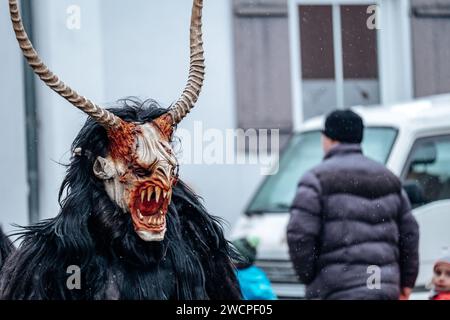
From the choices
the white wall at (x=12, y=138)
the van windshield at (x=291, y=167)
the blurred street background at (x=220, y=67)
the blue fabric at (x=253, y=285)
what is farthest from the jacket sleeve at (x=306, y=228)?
the van windshield at (x=291, y=167)

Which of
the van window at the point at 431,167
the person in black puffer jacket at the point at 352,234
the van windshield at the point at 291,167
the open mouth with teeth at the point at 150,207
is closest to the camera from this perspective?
the open mouth with teeth at the point at 150,207

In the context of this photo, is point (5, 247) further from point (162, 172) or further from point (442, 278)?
point (442, 278)

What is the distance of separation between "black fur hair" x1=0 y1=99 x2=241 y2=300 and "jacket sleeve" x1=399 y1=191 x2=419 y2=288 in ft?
6.80

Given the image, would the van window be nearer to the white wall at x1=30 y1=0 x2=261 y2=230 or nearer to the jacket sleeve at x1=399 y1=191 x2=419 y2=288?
the white wall at x1=30 y1=0 x2=261 y2=230

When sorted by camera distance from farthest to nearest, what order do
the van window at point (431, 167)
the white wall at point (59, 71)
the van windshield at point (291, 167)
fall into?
the van windshield at point (291, 167) < the van window at point (431, 167) < the white wall at point (59, 71)

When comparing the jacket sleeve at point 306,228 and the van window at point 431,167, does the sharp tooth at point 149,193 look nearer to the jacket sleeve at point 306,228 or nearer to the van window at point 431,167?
the jacket sleeve at point 306,228

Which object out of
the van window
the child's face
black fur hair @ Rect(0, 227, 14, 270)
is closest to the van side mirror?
the van window

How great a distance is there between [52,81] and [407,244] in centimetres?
263

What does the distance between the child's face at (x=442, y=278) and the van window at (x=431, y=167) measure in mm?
1854

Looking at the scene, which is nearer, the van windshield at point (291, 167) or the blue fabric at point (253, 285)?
the blue fabric at point (253, 285)

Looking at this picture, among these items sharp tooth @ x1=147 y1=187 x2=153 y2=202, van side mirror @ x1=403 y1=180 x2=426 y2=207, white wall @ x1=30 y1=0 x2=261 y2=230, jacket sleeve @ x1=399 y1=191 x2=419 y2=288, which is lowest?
jacket sleeve @ x1=399 y1=191 x2=419 y2=288

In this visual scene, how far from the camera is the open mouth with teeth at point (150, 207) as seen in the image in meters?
3.32

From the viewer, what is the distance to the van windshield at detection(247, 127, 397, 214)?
7.86 meters

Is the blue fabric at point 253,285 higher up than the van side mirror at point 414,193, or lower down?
Answer: lower down
